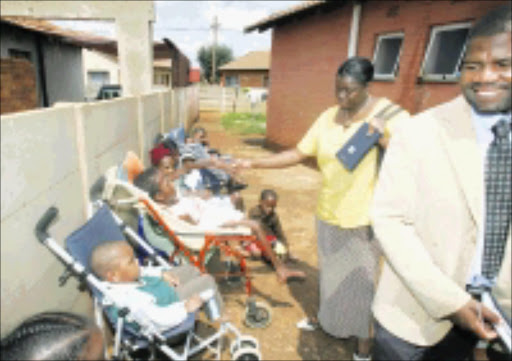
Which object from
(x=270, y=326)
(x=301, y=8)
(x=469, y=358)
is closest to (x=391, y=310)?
(x=469, y=358)

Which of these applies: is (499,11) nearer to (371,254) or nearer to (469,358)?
(469,358)

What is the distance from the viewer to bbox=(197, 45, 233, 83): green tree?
2014 inches

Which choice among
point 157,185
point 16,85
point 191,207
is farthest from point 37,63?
point 191,207

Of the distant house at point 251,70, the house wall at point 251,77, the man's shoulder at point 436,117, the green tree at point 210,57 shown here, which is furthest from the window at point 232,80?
the man's shoulder at point 436,117

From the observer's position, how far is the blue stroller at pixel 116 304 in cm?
221

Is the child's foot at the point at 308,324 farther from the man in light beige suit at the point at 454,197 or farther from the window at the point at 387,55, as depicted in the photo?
the window at the point at 387,55

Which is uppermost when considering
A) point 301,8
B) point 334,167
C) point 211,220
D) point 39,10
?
point 301,8

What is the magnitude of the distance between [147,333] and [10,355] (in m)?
1.01

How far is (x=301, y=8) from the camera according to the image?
9734mm

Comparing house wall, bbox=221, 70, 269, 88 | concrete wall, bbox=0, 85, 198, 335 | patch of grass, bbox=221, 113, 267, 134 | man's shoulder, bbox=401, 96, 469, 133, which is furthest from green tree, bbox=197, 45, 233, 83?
man's shoulder, bbox=401, 96, 469, 133

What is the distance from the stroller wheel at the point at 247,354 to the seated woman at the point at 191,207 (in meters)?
0.85

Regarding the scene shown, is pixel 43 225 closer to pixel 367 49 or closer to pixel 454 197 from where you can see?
pixel 454 197

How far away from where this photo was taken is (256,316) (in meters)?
3.31

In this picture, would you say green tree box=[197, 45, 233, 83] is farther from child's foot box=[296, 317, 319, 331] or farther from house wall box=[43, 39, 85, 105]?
child's foot box=[296, 317, 319, 331]
